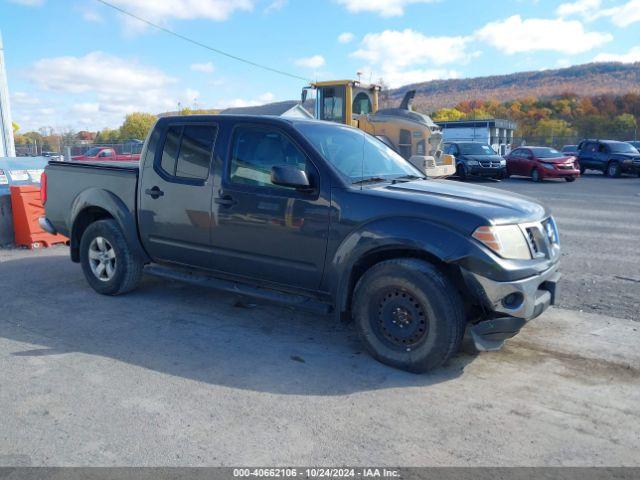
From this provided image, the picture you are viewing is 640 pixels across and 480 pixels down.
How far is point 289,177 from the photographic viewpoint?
430cm

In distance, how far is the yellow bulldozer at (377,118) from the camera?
17.1 m

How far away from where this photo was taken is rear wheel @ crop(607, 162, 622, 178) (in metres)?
25.5

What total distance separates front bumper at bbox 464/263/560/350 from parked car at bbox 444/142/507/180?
1948 centimetres

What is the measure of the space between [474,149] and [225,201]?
808 inches

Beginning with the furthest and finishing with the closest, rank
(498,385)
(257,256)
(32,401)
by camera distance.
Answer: (257,256) → (498,385) → (32,401)

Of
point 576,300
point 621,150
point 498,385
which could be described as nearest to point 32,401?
point 498,385

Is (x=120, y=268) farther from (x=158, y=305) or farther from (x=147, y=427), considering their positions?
(x=147, y=427)

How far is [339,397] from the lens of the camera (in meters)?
3.71

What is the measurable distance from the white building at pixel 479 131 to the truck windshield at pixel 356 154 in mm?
30148

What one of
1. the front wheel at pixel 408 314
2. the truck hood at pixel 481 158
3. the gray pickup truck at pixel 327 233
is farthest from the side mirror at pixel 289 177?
the truck hood at pixel 481 158

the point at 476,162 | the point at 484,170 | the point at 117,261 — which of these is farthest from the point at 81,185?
the point at 484,170

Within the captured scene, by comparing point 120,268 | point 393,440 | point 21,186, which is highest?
point 21,186

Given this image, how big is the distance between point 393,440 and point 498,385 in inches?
44.3

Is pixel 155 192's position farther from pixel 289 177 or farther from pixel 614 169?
pixel 614 169
